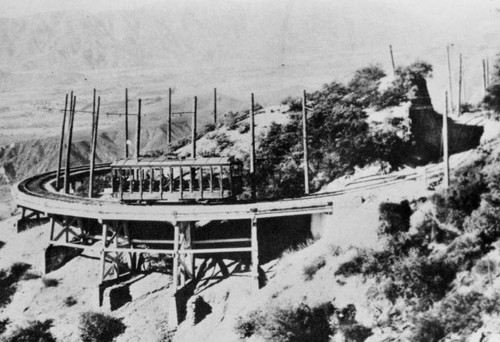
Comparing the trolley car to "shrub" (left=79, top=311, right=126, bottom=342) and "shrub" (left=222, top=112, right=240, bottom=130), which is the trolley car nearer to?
"shrub" (left=79, top=311, right=126, bottom=342)

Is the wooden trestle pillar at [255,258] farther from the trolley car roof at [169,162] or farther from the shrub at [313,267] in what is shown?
the trolley car roof at [169,162]

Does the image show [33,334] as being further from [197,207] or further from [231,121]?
[231,121]

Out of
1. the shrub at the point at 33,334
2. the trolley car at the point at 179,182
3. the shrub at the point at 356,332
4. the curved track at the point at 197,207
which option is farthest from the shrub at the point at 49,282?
the shrub at the point at 356,332

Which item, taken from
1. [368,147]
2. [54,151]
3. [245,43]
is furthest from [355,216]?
[245,43]

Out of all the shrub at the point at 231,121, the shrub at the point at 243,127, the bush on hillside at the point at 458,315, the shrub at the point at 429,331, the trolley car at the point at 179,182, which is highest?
the shrub at the point at 231,121

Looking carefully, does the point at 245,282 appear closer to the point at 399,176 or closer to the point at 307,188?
the point at 307,188

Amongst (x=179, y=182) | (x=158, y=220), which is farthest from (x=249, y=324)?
(x=179, y=182)

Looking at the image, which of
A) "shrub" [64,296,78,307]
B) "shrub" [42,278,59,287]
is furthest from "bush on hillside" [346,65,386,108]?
"shrub" [42,278,59,287]
